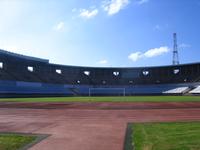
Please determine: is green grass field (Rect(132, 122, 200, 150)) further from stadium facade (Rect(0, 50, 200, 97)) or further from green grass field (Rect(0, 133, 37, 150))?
stadium facade (Rect(0, 50, 200, 97))

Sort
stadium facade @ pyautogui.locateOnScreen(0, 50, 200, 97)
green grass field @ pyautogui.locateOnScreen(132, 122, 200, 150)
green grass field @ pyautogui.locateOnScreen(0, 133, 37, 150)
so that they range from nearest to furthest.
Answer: green grass field @ pyautogui.locateOnScreen(132, 122, 200, 150) → green grass field @ pyautogui.locateOnScreen(0, 133, 37, 150) → stadium facade @ pyautogui.locateOnScreen(0, 50, 200, 97)

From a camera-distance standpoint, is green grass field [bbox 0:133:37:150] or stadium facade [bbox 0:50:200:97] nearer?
green grass field [bbox 0:133:37:150]

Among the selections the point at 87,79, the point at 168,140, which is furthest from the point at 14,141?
the point at 87,79

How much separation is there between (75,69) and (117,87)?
54.4ft

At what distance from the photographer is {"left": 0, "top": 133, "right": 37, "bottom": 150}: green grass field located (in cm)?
759

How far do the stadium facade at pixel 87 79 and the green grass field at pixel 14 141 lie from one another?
201 feet

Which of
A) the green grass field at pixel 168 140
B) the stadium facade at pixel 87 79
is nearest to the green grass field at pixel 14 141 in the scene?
the green grass field at pixel 168 140

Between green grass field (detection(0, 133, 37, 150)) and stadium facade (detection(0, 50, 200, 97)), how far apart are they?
2413 inches

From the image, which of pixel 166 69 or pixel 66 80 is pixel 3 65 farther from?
pixel 166 69

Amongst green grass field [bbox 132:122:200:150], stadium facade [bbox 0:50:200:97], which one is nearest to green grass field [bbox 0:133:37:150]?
green grass field [bbox 132:122:200:150]

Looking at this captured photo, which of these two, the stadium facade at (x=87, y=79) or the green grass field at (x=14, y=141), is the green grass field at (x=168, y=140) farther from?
the stadium facade at (x=87, y=79)

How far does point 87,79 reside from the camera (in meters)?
97.7

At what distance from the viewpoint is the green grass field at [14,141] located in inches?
299

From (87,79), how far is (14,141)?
89271mm
